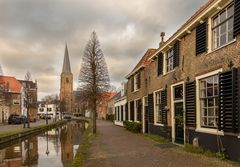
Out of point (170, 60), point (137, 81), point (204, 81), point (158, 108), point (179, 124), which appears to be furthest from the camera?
point (137, 81)

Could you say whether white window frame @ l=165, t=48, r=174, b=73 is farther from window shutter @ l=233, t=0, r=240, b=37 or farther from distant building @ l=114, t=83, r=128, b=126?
distant building @ l=114, t=83, r=128, b=126

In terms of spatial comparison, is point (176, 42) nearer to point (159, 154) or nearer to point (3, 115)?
point (159, 154)

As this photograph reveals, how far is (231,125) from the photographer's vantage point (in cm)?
976

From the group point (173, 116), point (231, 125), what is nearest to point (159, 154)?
point (231, 125)

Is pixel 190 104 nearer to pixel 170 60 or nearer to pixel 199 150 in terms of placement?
pixel 199 150

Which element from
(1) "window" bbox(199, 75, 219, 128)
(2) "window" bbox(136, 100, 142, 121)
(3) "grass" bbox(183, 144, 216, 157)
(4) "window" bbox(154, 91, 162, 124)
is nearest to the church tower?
(2) "window" bbox(136, 100, 142, 121)

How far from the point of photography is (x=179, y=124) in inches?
586

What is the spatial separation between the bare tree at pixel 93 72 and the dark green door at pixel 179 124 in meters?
11.3

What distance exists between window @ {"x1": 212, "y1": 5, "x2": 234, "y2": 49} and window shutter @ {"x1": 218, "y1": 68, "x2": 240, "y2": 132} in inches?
52.5

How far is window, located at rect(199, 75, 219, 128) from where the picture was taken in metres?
11.2

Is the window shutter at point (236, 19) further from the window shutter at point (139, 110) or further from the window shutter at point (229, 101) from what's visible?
the window shutter at point (139, 110)

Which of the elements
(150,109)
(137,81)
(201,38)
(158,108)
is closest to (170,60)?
(158,108)

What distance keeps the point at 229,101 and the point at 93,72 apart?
17.0 meters

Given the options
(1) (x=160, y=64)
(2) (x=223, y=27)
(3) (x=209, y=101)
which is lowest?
(3) (x=209, y=101)
